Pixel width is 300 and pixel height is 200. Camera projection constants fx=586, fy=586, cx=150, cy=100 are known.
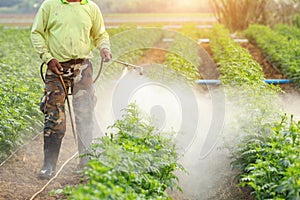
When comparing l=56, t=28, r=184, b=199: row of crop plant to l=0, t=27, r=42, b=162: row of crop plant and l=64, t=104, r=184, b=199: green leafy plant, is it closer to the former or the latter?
l=64, t=104, r=184, b=199: green leafy plant

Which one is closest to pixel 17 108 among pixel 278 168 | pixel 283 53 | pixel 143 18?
pixel 278 168

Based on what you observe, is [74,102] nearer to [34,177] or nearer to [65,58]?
[65,58]

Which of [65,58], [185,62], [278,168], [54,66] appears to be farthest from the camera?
[185,62]

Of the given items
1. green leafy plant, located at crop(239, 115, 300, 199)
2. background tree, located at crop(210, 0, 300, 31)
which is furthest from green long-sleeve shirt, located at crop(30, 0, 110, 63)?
background tree, located at crop(210, 0, 300, 31)

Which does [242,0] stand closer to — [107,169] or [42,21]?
[42,21]

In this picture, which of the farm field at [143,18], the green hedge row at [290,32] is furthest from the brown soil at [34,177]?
the farm field at [143,18]

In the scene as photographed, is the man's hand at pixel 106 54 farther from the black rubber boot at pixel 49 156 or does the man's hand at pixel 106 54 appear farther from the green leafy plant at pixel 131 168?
the black rubber boot at pixel 49 156

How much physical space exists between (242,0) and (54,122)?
17.7 meters

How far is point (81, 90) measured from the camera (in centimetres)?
594

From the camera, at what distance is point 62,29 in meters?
5.63

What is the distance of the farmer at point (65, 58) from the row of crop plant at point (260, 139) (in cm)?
150

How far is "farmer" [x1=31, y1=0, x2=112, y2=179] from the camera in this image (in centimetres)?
561

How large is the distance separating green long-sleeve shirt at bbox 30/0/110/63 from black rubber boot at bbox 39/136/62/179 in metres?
0.83

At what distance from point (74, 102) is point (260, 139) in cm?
193
